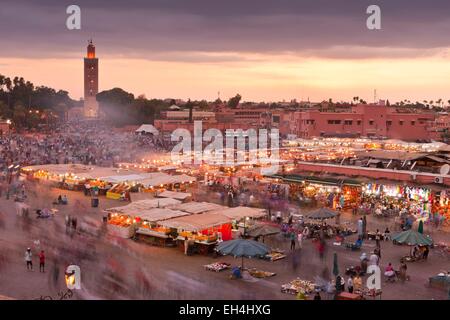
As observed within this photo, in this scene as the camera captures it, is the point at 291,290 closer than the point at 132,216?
Yes

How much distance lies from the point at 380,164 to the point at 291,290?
50.3 feet

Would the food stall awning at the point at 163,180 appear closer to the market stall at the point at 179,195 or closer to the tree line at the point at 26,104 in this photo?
the market stall at the point at 179,195

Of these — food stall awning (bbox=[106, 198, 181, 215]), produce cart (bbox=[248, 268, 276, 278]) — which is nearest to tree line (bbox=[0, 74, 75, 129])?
food stall awning (bbox=[106, 198, 181, 215])

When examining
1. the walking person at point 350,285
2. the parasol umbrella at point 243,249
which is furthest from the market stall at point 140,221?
the walking person at point 350,285

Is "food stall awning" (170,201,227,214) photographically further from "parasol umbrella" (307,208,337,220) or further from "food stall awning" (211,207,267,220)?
"parasol umbrella" (307,208,337,220)

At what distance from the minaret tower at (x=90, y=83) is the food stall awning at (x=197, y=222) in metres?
114

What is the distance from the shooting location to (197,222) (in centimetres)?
1680

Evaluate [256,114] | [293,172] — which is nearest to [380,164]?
[293,172]

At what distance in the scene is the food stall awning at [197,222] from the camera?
16453mm

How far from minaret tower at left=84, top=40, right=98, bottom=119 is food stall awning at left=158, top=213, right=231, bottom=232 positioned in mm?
113543

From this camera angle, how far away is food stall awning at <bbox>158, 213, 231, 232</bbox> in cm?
1645
